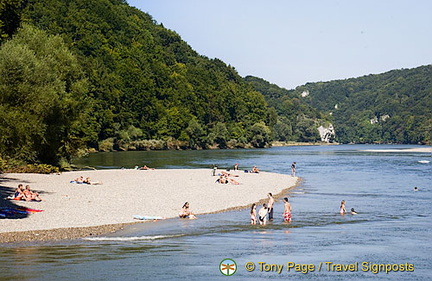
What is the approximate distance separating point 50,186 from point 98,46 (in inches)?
5220

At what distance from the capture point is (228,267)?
19.7 m

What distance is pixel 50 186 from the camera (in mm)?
41812

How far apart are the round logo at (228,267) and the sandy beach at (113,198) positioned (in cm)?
758

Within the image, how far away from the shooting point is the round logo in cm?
1905

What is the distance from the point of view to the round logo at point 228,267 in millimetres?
19045

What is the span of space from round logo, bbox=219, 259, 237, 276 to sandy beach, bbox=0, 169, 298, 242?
24.9 feet

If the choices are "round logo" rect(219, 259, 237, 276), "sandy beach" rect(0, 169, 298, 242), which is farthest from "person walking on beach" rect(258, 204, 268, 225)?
"round logo" rect(219, 259, 237, 276)

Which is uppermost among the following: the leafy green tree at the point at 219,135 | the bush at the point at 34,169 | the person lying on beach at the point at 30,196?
the leafy green tree at the point at 219,135

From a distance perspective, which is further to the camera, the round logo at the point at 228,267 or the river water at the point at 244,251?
the round logo at the point at 228,267

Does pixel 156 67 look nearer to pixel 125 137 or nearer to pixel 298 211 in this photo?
pixel 125 137

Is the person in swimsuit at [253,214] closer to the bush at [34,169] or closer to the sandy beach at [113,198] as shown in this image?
the sandy beach at [113,198]

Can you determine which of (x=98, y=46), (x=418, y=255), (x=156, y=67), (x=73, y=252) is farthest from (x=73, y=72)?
(x=156, y=67)

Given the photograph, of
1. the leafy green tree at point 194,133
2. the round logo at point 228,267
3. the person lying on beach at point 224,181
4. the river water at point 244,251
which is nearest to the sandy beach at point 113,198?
→ the person lying on beach at point 224,181

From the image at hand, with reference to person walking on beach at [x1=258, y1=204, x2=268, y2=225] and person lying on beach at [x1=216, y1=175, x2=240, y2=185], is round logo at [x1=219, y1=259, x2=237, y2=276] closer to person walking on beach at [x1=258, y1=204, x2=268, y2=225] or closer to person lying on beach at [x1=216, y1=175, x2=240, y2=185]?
person walking on beach at [x1=258, y1=204, x2=268, y2=225]
